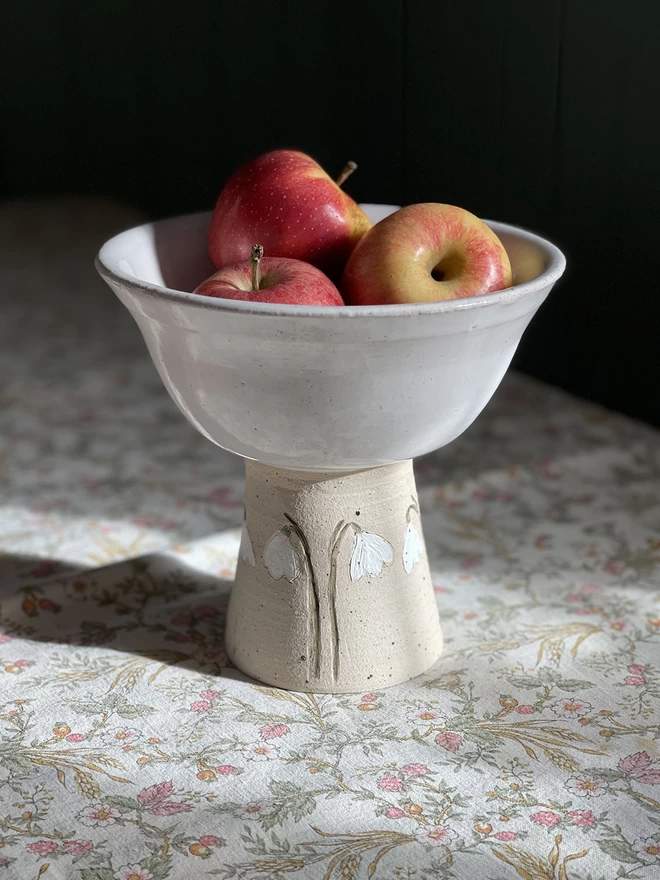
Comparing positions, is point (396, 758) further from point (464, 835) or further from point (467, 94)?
point (467, 94)

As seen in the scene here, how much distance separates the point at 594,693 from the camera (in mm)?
934

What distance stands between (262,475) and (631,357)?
86 centimetres

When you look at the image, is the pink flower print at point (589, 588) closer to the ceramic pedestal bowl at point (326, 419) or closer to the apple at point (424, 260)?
the ceramic pedestal bowl at point (326, 419)

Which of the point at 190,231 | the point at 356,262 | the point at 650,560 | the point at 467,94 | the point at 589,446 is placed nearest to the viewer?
the point at 356,262

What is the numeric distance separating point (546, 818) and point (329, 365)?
37cm

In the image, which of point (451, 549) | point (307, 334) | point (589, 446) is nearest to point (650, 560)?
point (451, 549)

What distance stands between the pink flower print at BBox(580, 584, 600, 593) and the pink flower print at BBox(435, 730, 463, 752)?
31 cm

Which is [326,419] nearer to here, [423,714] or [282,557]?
[282,557]

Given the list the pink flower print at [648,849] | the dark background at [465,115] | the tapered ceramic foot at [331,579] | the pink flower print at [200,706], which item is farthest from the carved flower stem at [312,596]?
the dark background at [465,115]

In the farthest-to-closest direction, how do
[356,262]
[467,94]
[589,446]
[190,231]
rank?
[467,94]
[589,446]
[190,231]
[356,262]

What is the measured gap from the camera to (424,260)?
832 mm

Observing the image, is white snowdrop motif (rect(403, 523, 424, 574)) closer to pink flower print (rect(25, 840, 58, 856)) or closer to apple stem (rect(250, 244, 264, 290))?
apple stem (rect(250, 244, 264, 290))

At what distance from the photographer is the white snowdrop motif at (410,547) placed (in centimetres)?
93

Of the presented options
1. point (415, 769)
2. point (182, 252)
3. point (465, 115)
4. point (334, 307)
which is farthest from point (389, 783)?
point (465, 115)
